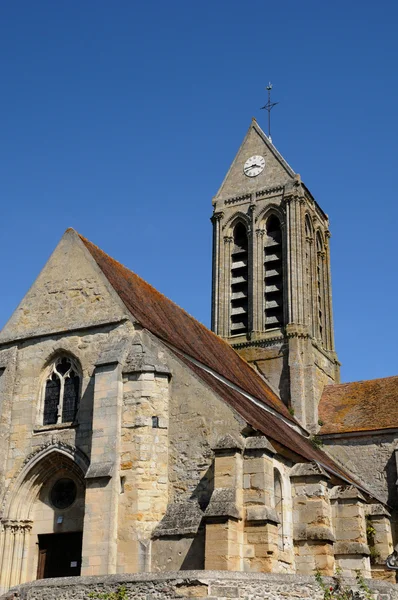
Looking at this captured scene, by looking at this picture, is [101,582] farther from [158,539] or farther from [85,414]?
[85,414]

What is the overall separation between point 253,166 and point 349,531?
15.9m

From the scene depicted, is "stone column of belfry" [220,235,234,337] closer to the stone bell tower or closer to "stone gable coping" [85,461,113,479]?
the stone bell tower

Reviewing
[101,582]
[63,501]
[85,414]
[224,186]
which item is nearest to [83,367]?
[85,414]

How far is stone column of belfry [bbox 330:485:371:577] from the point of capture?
723 inches

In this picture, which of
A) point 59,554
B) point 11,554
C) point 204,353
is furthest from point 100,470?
point 204,353

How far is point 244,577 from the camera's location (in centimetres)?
1062

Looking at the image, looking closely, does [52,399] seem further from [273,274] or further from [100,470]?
[273,274]

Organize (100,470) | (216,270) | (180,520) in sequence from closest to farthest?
(180,520) < (100,470) < (216,270)

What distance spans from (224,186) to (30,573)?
18.3m

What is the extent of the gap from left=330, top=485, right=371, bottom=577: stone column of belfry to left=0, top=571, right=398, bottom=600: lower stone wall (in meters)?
7.57

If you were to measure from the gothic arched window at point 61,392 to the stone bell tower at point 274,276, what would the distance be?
10.2m

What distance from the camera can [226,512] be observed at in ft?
45.9

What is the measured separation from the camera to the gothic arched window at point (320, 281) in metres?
28.7

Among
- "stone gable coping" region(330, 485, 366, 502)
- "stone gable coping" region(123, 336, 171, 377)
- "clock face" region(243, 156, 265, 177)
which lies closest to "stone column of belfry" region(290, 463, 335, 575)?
"stone gable coping" region(330, 485, 366, 502)
